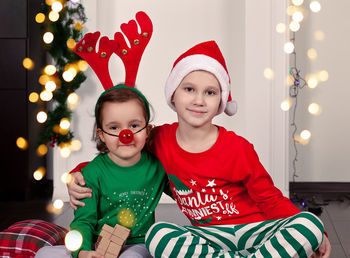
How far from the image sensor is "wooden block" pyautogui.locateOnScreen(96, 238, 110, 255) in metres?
1.31

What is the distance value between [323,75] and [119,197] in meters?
1.94

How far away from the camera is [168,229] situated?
1.34 m

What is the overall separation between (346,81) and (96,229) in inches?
82.1

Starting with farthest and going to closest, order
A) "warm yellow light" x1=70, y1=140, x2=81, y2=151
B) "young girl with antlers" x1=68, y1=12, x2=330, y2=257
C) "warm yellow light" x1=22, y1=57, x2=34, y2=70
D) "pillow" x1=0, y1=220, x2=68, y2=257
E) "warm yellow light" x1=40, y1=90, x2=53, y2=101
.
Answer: "warm yellow light" x1=70, y1=140, x2=81, y2=151, "warm yellow light" x1=22, y1=57, x2=34, y2=70, "warm yellow light" x1=40, y1=90, x2=53, y2=101, "pillow" x1=0, y1=220, x2=68, y2=257, "young girl with antlers" x1=68, y1=12, x2=330, y2=257

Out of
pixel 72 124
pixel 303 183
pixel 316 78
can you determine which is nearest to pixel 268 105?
pixel 316 78

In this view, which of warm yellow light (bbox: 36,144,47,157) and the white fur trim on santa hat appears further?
warm yellow light (bbox: 36,144,47,157)

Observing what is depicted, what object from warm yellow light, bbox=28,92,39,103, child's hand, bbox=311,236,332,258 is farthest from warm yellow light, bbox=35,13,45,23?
child's hand, bbox=311,236,332,258

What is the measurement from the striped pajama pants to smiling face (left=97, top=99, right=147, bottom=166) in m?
0.24

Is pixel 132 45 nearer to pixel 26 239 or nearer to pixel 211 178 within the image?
pixel 211 178

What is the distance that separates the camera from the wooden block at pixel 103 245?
131cm

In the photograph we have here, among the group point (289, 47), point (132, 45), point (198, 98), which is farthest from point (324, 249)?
point (289, 47)

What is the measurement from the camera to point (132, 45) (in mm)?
1472

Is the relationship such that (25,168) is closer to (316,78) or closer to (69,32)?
(69,32)

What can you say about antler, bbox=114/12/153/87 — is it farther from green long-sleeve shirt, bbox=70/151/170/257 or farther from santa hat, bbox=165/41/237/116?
green long-sleeve shirt, bbox=70/151/170/257
